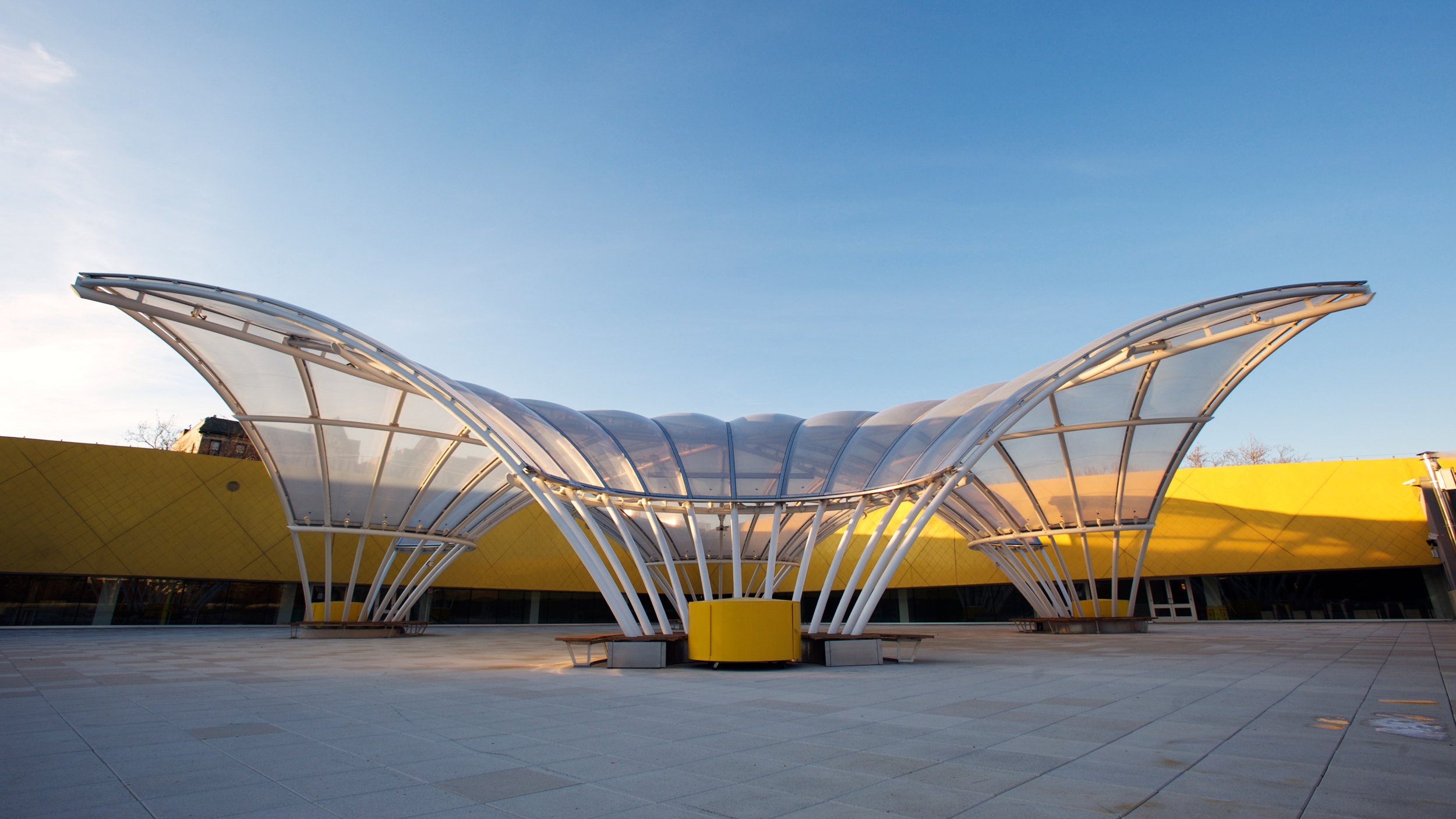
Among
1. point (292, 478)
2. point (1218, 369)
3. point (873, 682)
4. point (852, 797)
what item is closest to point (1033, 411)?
point (1218, 369)

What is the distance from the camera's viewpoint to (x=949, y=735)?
24.5 ft

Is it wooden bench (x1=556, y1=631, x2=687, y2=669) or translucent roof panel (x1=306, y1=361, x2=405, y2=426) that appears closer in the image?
wooden bench (x1=556, y1=631, x2=687, y2=669)

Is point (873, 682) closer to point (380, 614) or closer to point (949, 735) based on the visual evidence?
point (949, 735)

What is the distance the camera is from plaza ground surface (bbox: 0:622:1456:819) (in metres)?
5.02

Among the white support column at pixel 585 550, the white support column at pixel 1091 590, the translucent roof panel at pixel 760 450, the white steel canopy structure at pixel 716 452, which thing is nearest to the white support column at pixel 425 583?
the white steel canopy structure at pixel 716 452

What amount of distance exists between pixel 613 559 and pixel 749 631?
418 centimetres

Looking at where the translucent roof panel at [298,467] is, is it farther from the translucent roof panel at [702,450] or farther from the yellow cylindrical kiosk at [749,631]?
the yellow cylindrical kiosk at [749,631]

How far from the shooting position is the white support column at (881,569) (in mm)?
16891

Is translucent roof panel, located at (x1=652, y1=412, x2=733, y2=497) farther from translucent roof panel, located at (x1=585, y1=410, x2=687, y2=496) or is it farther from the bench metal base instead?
the bench metal base

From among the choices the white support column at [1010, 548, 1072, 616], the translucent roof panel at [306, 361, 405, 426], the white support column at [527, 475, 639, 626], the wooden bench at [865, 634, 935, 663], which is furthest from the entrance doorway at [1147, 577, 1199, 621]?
the translucent roof panel at [306, 361, 405, 426]

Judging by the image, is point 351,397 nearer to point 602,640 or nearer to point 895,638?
point 602,640

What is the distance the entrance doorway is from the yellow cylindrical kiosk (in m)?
39.0

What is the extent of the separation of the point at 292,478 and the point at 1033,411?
29.7m

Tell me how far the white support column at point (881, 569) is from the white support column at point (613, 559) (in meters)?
4.92
